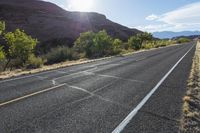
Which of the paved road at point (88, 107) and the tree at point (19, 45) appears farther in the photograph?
the tree at point (19, 45)

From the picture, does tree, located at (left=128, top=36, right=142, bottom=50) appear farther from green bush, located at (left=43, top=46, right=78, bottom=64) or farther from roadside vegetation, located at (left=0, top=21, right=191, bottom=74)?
green bush, located at (left=43, top=46, right=78, bottom=64)

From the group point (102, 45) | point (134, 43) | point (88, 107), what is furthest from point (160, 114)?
point (134, 43)

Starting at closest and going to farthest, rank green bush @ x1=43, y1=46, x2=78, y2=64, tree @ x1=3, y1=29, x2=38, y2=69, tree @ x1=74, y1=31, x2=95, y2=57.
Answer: tree @ x1=3, y1=29, x2=38, y2=69, green bush @ x1=43, y1=46, x2=78, y2=64, tree @ x1=74, y1=31, x2=95, y2=57

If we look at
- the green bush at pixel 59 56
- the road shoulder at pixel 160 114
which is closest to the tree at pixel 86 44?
the green bush at pixel 59 56

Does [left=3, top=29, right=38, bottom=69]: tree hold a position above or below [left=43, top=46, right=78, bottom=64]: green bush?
above

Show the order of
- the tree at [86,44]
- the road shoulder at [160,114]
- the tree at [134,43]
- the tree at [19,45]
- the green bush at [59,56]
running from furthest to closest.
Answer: the tree at [134,43] → the tree at [86,44] → the green bush at [59,56] → the tree at [19,45] → the road shoulder at [160,114]

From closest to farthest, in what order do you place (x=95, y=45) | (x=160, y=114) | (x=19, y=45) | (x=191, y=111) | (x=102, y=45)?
1. (x=160, y=114)
2. (x=191, y=111)
3. (x=19, y=45)
4. (x=95, y=45)
5. (x=102, y=45)

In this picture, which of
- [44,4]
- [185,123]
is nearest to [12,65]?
[185,123]

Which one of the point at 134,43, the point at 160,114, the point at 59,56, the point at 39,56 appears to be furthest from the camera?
the point at 134,43

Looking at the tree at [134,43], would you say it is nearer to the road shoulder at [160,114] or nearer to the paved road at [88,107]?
the paved road at [88,107]

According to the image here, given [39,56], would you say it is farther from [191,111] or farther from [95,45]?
[191,111]

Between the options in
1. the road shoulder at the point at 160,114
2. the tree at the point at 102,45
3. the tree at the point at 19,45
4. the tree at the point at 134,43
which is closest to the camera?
the road shoulder at the point at 160,114

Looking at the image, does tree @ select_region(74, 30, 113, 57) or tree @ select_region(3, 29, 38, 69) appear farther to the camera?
tree @ select_region(74, 30, 113, 57)

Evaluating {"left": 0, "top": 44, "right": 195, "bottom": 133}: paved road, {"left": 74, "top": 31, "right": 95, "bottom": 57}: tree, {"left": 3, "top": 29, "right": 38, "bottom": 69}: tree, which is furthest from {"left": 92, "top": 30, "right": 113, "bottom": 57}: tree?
{"left": 0, "top": 44, "right": 195, "bottom": 133}: paved road
